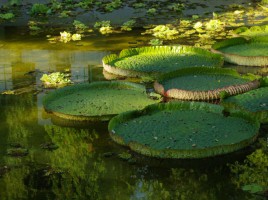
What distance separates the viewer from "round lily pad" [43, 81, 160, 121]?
5.48m

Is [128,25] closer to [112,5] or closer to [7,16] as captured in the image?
[112,5]

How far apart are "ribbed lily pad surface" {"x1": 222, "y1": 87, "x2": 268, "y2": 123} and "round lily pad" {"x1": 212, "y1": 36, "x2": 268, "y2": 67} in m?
1.40

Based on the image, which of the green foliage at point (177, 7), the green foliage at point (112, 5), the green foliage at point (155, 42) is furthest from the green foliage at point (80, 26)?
the green foliage at point (177, 7)

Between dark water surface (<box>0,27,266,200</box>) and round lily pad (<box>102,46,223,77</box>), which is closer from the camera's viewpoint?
dark water surface (<box>0,27,266,200</box>)

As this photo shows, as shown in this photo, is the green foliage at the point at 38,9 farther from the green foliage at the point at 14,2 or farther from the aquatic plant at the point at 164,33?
the aquatic plant at the point at 164,33

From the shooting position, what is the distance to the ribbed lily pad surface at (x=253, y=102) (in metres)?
5.27

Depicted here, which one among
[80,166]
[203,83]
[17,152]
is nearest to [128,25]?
[203,83]

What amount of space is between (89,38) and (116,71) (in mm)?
2415

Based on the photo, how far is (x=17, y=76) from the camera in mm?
7121

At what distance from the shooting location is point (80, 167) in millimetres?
4598

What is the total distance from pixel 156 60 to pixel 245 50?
Answer: 125cm

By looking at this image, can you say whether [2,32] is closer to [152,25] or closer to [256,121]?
[152,25]

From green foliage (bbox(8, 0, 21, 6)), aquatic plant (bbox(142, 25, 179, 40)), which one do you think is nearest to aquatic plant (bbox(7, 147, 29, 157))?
aquatic plant (bbox(142, 25, 179, 40))

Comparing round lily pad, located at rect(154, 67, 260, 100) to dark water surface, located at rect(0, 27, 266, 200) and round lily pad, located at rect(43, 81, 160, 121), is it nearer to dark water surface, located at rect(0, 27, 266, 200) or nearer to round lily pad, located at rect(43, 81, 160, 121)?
round lily pad, located at rect(43, 81, 160, 121)
